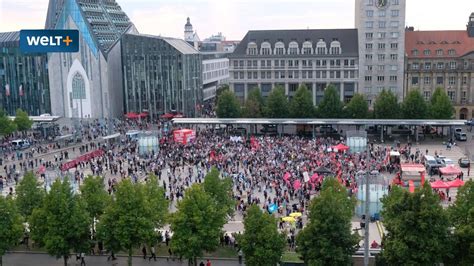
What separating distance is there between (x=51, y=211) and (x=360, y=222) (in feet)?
75.0

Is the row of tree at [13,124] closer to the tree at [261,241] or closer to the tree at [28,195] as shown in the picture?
the tree at [28,195]

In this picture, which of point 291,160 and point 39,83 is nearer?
point 291,160

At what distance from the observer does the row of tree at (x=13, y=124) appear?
3275 inches

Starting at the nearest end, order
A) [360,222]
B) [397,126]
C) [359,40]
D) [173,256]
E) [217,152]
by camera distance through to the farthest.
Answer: [173,256]
[360,222]
[217,152]
[397,126]
[359,40]

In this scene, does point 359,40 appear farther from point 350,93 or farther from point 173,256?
point 173,256

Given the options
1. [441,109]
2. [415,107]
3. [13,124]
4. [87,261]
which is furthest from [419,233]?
[13,124]

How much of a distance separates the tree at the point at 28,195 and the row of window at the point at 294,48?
69.9 meters

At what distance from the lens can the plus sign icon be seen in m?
46.7

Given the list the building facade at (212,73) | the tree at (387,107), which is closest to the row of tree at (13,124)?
the building facade at (212,73)

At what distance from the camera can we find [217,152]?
68500mm

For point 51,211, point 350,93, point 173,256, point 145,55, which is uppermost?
point 145,55

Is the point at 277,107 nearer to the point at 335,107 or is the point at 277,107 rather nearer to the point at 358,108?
the point at 335,107

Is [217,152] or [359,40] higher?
[359,40]

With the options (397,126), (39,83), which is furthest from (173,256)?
(39,83)
